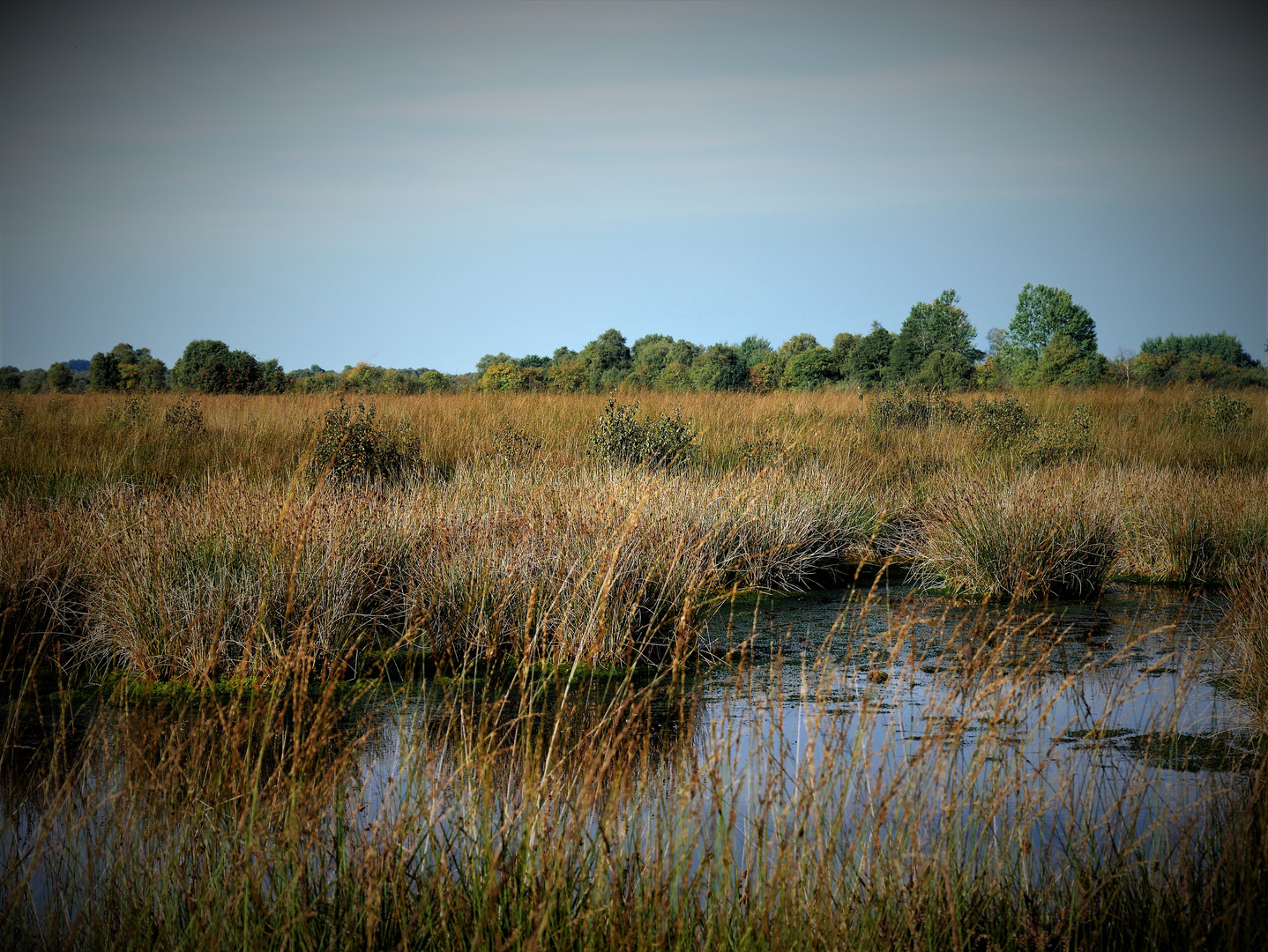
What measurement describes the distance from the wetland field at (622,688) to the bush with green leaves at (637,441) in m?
0.05

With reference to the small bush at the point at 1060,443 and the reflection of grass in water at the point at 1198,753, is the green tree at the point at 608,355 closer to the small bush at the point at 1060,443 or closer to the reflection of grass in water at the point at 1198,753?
the small bush at the point at 1060,443

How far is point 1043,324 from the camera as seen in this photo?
49719mm

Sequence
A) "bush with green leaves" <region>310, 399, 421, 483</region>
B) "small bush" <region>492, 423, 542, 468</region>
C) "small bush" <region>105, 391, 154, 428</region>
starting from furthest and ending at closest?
"small bush" <region>105, 391, 154, 428</region>
"small bush" <region>492, 423, 542, 468</region>
"bush with green leaves" <region>310, 399, 421, 483</region>

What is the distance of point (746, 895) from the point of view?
1955 millimetres

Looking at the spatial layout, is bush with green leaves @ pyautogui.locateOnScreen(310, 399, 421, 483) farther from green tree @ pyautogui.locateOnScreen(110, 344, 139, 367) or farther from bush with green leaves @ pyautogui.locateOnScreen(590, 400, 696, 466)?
green tree @ pyautogui.locateOnScreen(110, 344, 139, 367)

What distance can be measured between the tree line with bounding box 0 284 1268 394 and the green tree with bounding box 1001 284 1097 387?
0.17 feet

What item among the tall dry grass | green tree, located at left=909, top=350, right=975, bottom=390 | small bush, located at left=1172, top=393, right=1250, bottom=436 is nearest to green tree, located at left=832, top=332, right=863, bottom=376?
green tree, located at left=909, top=350, right=975, bottom=390

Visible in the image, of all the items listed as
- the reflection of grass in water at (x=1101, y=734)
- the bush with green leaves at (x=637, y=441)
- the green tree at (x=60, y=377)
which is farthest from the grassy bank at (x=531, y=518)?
the green tree at (x=60, y=377)

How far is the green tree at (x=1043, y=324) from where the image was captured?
159 ft

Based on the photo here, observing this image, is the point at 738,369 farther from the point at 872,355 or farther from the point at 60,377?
the point at 60,377

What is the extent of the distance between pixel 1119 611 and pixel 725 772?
4.22 metres

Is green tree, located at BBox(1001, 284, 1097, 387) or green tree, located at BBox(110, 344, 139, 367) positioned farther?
green tree, located at BBox(1001, 284, 1097, 387)

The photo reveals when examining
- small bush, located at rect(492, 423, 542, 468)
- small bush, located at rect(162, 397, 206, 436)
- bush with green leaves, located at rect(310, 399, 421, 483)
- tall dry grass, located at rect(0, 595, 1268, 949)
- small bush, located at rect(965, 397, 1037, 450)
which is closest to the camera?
tall dry grass, located at rect(0, 595, 1268, 949)

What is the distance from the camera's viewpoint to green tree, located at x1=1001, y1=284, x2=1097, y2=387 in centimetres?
4856
